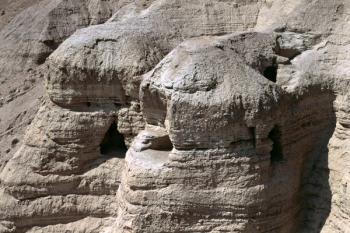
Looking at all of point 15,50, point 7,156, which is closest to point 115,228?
point 7,156

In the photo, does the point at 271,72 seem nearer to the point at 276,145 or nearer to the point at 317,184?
the point at 276,145

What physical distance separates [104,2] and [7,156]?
4.78 m

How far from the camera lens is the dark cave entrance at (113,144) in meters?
10.4

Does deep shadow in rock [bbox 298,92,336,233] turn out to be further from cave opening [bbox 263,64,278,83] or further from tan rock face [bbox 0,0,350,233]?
cave opening [bbox 263,64,278,83]

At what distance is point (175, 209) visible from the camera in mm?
8688

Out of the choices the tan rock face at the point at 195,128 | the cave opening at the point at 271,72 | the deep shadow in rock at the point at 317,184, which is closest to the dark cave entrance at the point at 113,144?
the tan rock face at the point at 195,128

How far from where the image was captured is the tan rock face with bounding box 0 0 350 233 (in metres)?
8.50

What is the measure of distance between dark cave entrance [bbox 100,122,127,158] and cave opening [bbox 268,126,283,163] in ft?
8.05

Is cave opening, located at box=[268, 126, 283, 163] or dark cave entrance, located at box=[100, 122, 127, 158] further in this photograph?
dark cave entrance, located at box=[100, 122, 127, 158]

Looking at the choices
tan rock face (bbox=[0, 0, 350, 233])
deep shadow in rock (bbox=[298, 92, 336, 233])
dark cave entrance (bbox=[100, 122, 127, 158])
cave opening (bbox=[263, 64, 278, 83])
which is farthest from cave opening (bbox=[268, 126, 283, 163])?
dark cave entrance (bbox=[100, 122, 127, 158])

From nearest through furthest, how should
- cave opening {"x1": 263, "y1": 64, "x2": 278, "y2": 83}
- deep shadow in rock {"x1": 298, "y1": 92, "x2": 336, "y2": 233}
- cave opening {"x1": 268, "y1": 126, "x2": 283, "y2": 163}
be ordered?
cave opening {"x1": 268, "y1": 126, "x2": 283, "y2": 163}
deep shadow in rock {"x1": 298, "y1": 92, "x2": 336, "y2": 233}
cave opening {"x1": 263, "y1": 64, "x2": 278, "y2": 83}

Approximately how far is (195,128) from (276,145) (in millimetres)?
1198

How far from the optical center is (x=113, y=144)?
1059 centimetres

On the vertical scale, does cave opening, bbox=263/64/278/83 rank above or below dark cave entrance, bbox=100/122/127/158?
above
